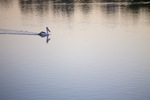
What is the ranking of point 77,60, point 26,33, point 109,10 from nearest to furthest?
point 77,60, point 26,33, point 109,10

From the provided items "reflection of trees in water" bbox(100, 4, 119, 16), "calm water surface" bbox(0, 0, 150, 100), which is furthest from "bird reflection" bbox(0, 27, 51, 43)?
"reflection of trees in water" bbox(100, 4, 119, 16)

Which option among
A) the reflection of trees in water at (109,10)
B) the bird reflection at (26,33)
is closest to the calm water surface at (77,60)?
the bird reflection at (26,33)

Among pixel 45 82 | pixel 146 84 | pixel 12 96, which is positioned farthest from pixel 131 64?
pixel 12 96

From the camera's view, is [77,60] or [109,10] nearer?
[77,60]

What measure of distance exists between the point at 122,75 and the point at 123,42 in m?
Answer: 9.27

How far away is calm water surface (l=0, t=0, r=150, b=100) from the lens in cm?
1797

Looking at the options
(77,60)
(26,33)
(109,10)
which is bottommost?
(77,60)

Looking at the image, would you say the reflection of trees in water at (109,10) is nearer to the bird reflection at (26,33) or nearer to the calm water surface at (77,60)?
the calm water surface at (77,60)

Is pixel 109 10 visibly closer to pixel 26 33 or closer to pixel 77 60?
pixel 26 33

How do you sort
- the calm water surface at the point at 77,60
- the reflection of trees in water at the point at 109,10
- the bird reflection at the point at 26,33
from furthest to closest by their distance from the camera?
1. the reflection of trees in water at the point at 109,10
2. the bird reflection at the point at 26,33
3. the calm water surface at the point at 77,60

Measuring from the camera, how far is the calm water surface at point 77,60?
59.0 feet

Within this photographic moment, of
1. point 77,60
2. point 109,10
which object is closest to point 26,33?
point 77,60

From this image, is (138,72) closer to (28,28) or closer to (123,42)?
(123,42)

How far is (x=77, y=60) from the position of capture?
924 inches
